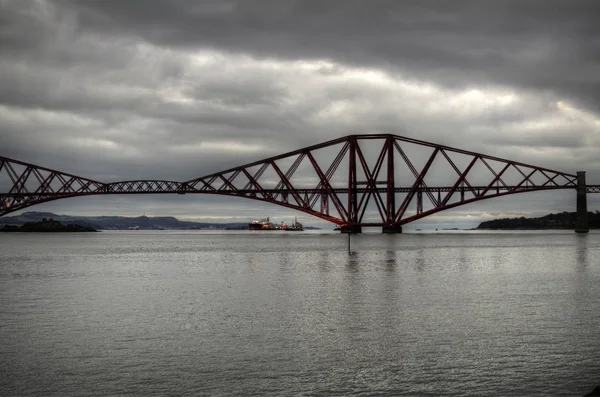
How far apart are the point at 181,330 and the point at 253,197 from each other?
117m

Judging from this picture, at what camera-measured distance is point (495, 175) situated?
137750mm

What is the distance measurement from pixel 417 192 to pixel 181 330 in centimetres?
11890

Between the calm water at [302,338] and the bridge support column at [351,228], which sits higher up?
the calm water at [302,338]

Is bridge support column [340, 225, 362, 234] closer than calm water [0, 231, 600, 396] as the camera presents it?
No

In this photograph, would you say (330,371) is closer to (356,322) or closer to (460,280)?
(356,322)

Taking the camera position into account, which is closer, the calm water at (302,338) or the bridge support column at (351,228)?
the calm water at (302,338)

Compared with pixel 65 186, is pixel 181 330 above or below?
below

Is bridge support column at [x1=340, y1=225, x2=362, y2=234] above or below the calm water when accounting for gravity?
below

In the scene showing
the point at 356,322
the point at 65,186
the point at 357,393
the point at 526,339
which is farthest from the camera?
the point at 65,186

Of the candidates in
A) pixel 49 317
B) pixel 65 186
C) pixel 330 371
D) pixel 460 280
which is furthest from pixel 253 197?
pixel 330 371

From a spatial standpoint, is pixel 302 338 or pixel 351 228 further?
pixel 351 228

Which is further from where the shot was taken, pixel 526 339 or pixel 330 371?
pixel 526 339

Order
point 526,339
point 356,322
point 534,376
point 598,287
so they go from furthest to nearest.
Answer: point 598,287, point 356,322, point 526,339, point 534,376

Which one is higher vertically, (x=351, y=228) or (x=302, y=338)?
(x=302, y=338)
